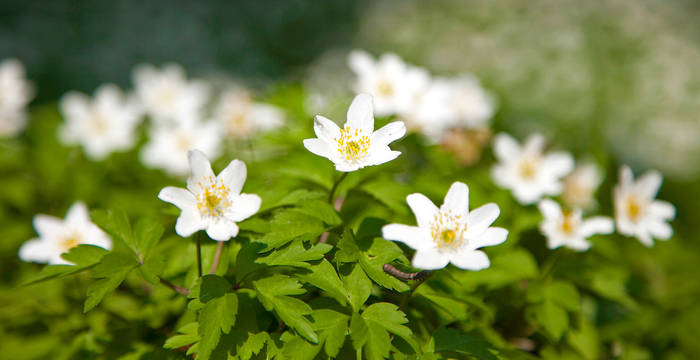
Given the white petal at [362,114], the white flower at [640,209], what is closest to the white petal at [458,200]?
the white petal at [362,114]

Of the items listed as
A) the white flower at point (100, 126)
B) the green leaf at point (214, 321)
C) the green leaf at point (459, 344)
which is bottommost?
the white flower at point (100, 126)

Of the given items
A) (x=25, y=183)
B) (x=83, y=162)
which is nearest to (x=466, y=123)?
(x=83, y=162)

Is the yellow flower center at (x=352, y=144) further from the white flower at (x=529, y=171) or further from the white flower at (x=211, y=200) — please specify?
the white flower at (x=529, y=171)

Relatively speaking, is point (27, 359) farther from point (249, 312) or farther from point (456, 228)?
point (456, 228)

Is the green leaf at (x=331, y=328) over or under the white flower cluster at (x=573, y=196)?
under

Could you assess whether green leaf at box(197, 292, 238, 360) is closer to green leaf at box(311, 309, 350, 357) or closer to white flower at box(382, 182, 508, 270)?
green leaf at box(311, 309, 350, 357)

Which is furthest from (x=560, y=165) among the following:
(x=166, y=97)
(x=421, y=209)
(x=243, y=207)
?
(x=166, y=97)

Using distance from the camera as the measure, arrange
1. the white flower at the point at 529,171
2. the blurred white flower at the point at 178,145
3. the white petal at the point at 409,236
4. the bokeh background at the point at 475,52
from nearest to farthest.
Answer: the white petal at the point at 409,236
the white flower at the point at 529,171
the blurred white flower at the point at 178,145
the bokeh background at the point at 475,52
